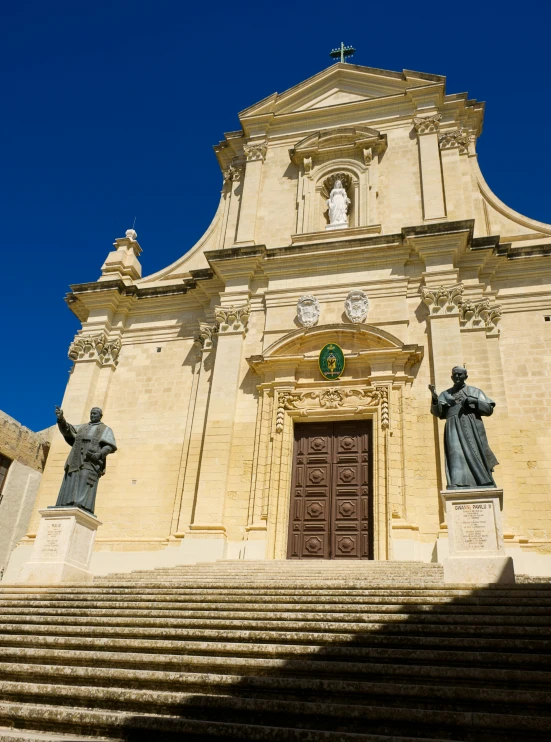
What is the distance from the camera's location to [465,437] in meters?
9.22

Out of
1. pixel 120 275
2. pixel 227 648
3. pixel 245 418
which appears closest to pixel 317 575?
pixel 227 648

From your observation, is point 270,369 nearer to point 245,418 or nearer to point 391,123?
point 245,418

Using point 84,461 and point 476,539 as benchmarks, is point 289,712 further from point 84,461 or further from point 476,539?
point 84,461

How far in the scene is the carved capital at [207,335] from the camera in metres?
15.4

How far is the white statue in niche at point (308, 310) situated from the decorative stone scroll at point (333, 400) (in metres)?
1.77

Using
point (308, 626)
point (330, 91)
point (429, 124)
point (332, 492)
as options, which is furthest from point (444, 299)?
point (308, 626)

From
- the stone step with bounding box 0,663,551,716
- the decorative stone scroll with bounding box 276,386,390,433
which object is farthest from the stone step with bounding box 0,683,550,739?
the decorative stone scroll with bounding box 276,386,390,433

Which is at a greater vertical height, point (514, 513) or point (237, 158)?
point (237, 158)

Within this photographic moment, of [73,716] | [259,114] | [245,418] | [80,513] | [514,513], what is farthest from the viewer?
[259,114]

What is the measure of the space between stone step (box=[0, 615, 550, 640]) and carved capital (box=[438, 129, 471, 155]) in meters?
13.4

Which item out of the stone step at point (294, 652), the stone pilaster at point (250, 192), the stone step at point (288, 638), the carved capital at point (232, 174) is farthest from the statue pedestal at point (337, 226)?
the stone step at point (294, 652)

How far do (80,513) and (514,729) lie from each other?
8.23 meters

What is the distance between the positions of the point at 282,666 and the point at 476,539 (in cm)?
426

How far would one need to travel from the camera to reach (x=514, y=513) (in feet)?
37.5
